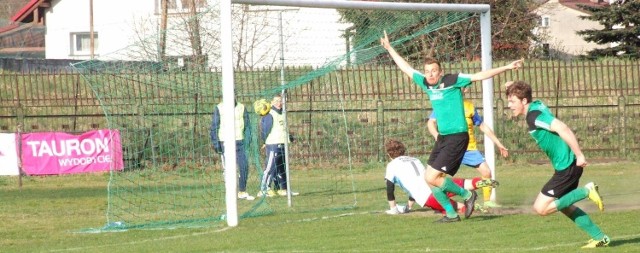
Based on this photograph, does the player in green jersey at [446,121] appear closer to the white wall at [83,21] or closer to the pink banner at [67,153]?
the pink banner at [67,153]

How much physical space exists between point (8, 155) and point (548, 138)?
15359 millimetres

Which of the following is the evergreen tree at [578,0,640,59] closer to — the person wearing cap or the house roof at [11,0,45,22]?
the person wearing cap

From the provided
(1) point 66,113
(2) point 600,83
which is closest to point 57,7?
(1) point 66,113

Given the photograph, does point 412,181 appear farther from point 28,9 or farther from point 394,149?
point 28,9

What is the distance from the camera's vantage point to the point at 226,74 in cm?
1424

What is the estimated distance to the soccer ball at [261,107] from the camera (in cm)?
1864

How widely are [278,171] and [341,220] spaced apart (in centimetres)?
499

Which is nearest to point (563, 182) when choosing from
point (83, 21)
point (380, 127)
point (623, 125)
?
point (380, 127)

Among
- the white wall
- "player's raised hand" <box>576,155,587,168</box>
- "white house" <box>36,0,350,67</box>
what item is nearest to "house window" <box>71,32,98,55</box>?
the white wall

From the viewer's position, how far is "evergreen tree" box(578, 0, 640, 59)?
41906 millimetres

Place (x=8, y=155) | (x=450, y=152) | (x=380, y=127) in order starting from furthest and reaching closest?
(x=380, y=127), (x=8, y=155), (x=450, y=152)

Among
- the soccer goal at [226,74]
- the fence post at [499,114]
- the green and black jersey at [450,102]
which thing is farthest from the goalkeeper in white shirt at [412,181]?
the fence post at [499,114]

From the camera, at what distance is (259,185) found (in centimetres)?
1938

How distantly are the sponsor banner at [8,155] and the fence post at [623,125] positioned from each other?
14.7 m
